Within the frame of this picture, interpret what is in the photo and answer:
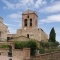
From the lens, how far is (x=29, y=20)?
4062cm

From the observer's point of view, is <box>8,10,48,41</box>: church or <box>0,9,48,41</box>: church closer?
<box>0,9,48,41</box>: church

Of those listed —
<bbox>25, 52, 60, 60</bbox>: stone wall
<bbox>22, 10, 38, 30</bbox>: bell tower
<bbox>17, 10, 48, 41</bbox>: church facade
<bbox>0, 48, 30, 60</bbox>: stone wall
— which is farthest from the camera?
<bbox>22, 10, 38, 30</bbox>: bell tower

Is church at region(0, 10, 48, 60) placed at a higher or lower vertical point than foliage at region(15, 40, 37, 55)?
higher

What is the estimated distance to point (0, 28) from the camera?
3453 centimetres

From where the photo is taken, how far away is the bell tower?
40.3 metres

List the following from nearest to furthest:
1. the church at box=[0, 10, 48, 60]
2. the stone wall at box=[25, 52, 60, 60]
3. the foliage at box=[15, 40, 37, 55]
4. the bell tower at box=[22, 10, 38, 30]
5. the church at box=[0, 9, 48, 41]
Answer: the foliage at box=[15, 40, 37, 55], the stone wall at box=[25, 52, 60, 60], the church at box=[0, 10, 48, 60], the church at box=[0, 9, 48, 41], the bell tower at box=[22, 10, 38, 30]

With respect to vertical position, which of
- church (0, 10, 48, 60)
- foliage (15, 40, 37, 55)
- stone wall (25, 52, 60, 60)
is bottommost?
stone wall (25, 52, 60, 60)

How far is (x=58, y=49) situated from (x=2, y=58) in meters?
11.4

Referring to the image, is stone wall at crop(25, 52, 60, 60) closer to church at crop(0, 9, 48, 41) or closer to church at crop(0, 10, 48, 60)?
church at crop(0, 10, 48, 60)

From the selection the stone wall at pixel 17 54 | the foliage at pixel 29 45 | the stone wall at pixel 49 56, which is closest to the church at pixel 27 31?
the stone wall at pixel 49 56

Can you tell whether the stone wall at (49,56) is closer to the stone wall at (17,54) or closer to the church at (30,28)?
the stone wall at (17,54)

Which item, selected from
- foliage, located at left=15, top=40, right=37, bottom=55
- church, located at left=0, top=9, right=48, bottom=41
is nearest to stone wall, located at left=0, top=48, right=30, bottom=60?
foliage, located at left=15, top=40, right=37, bottom=55

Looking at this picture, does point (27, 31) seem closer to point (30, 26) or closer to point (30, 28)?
point (30, 28)

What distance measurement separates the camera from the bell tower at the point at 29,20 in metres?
40.3
